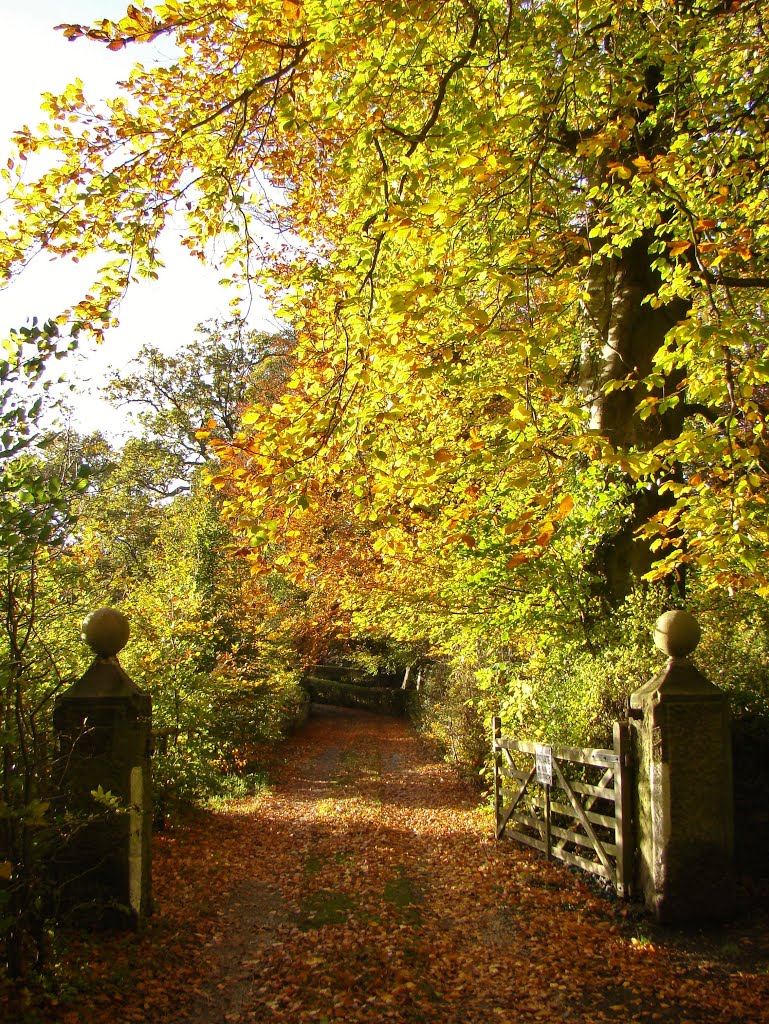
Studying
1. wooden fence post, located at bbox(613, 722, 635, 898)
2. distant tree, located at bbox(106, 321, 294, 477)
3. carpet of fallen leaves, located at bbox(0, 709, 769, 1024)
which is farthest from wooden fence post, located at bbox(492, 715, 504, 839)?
distant tree, located at bbox(106, 321, 294, 477)

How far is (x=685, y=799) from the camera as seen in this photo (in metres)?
6.06

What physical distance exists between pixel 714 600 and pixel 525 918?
4566 mm

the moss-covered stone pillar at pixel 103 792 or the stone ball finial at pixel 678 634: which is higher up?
the stone ball finial at pixel 678 634

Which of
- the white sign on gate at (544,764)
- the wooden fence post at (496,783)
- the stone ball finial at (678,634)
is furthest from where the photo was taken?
the wooden fence post at (496,783)

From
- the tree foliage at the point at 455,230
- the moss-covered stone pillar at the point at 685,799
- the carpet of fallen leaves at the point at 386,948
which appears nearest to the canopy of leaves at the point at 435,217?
the tree foliage at the point at 455,230

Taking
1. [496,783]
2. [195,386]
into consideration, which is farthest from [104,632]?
[195,386]

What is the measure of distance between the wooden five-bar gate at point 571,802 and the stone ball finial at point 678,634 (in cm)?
88

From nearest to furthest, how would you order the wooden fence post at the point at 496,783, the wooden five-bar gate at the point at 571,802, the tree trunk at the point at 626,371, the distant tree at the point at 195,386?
the wooden five-bar gate at the point at 571,802, the tree trunk at the point at 626,371, the wooden fence post at the point at 496,783, the distant tree at the point at 195,386

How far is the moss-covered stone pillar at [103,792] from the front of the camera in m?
5.32

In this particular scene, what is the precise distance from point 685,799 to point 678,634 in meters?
1.38

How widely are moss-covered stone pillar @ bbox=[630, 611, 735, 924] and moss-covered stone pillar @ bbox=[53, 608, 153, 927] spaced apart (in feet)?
13.9

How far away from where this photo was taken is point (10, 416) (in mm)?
4070

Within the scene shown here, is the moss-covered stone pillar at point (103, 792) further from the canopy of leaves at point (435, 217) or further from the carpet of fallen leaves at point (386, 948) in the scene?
the canopy of leaves at point (435, 217)

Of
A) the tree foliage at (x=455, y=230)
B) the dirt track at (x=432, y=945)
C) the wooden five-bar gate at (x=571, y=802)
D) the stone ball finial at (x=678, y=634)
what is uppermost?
the tree foliage at (x=455, y=230)
